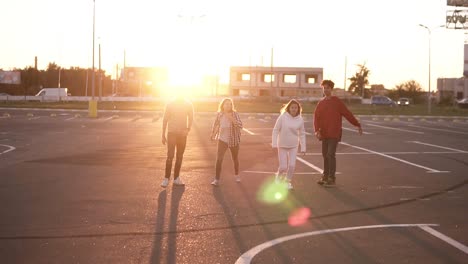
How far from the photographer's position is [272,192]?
10.8m

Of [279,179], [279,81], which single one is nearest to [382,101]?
[279,81]

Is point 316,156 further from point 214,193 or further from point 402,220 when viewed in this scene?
point 402,220

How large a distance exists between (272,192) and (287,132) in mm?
1029

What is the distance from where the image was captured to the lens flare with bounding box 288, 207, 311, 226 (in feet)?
26.8

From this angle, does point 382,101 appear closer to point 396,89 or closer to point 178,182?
point 396,89

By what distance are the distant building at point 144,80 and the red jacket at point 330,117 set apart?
4409 inches

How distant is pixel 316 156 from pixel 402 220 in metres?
8.83

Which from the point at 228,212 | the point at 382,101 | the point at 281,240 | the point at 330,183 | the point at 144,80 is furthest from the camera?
the point at 144,80

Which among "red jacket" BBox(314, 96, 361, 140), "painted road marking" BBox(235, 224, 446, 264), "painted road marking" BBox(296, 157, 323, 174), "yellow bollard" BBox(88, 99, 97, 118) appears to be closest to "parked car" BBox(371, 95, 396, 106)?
"yellow bollard" BBox(88, 99, 97, 118)

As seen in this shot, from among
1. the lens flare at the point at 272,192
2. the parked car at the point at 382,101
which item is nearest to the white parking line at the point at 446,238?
the lens flare at the point at 272,192

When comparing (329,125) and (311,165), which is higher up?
(329,125)

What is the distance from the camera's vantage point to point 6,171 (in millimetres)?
13047

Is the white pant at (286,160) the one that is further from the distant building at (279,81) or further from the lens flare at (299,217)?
the distant building at (279,81)

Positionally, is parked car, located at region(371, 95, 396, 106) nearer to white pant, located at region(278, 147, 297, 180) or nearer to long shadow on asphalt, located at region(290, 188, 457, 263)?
white pant, located at region(278, 147, 297, 180)
